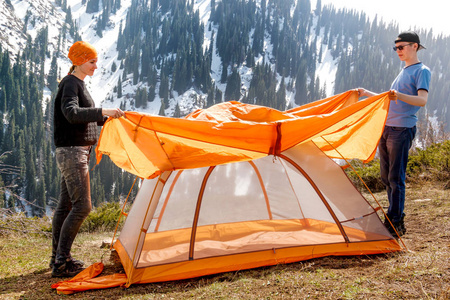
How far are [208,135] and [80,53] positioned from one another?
1.58m

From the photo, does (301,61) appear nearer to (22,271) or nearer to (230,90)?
(230,90)

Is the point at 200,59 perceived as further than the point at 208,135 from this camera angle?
Yes

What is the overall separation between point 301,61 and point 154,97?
152 feet


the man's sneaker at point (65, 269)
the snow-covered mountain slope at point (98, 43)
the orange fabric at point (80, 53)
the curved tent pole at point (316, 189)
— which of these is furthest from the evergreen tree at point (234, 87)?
the man's sneaker at point (65, 269)

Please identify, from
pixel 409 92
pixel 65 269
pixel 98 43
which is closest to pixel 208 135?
pixel 65 269

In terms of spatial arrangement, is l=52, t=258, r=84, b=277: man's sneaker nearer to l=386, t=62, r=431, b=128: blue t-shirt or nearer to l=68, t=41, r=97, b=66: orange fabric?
l=68, t=41, r=97, b=66: orange fabric

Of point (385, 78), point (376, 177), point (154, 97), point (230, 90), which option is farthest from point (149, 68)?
point (376, 177)

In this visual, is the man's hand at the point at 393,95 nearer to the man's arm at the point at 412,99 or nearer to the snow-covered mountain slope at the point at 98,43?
the man's arm at the point at 412,99

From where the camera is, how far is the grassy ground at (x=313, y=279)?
2.75 meters

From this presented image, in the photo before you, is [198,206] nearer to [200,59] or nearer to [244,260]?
[244,260]

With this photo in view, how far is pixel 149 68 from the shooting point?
363ft

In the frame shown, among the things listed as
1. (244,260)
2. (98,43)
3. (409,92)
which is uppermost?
(98,43)

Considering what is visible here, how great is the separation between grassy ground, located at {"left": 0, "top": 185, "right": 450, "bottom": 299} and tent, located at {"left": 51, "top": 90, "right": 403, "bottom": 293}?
0.57 feet

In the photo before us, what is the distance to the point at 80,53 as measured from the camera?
358 cm
